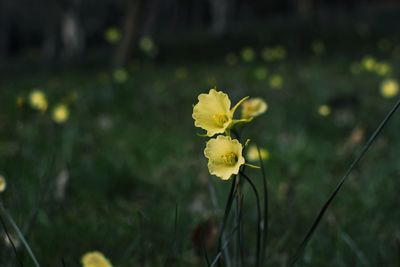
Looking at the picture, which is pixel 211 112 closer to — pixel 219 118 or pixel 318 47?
pixel 219 118

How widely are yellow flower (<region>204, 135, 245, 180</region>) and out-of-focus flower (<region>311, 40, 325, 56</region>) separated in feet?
31.4

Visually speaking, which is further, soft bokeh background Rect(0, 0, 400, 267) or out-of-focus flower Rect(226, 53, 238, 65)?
out-of-focus flower Rect(226, 53, 238, 65)

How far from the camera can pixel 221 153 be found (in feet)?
3.36

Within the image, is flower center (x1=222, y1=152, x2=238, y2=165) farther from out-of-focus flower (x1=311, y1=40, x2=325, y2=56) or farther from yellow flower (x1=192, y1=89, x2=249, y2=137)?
out-of-focus flower (x1=311, y1=40, x2=325, y2=56)

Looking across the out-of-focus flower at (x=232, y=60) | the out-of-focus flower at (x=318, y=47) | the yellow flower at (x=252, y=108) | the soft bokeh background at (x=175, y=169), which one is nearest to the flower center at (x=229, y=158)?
the soft bokeh background at (x=175, y=169)

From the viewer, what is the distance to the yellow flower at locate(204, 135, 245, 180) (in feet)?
3.30

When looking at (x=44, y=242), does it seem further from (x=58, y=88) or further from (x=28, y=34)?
(x=28, y=34)

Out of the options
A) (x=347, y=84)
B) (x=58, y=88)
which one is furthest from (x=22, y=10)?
(x=347, y=84)

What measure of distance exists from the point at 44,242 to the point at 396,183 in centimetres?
186

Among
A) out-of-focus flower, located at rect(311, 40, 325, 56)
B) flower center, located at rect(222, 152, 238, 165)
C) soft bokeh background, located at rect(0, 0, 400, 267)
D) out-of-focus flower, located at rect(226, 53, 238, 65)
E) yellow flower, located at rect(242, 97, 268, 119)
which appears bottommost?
soft bokeh background, located at rect(0, 0, 400, 267)

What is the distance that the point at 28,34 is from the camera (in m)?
40.4

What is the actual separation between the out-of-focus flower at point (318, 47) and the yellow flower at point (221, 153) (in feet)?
31.4

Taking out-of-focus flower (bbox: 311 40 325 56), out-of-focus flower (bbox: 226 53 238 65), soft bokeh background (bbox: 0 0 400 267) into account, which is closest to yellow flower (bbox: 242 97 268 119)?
soft bokeh background (bbox: 0 0 400 267)

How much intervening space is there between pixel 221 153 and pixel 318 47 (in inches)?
423
